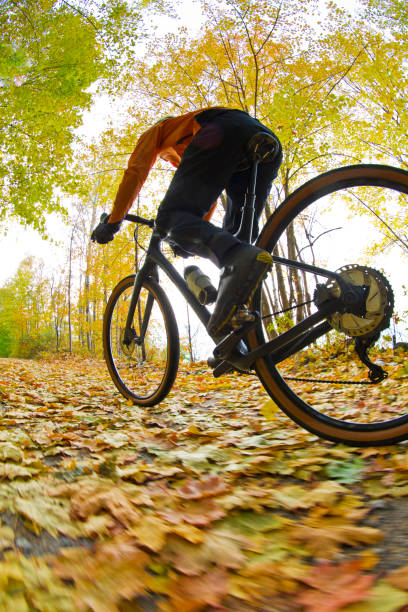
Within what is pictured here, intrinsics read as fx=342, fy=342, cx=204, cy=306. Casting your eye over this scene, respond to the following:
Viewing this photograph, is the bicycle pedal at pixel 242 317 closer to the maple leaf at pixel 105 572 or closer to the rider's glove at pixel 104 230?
the maple leaf at pixel 105 572

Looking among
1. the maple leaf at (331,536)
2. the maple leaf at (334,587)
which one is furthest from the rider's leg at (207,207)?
the maple leaf at (334,587)

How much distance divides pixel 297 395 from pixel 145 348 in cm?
179

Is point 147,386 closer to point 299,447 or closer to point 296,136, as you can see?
point 299,447

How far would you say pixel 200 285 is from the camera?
77.5 inches

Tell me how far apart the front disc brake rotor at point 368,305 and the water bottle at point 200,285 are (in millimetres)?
633

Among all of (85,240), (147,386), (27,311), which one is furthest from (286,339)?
(27,311)

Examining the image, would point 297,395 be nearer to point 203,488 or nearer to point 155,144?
point 203,488

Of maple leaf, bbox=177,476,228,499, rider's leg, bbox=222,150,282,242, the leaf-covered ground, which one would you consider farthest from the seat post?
maple leaf, bbox=177,476,228,499

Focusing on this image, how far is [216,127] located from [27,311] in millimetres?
36856

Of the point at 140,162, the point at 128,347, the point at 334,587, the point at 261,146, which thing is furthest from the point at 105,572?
the point at 128,347

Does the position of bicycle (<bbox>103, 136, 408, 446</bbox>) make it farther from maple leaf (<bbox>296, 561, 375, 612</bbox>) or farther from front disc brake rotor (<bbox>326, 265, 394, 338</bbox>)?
maple leaf (<bbox>296, 561, 375, 612</bbox>)

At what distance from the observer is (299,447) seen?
5.21 ft

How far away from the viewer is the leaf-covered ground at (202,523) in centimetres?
Answer: 70

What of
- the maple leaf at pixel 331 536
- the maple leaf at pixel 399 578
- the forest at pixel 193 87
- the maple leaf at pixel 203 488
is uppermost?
the forest at pixel 193 87
